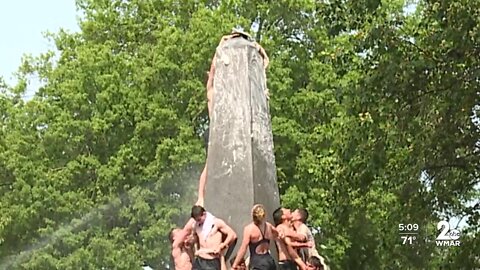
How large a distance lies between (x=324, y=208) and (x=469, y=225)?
16.8ft

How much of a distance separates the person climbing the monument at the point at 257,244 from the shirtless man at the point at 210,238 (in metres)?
0.18

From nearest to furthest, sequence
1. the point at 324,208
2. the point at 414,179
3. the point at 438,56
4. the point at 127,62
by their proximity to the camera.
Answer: the point at 438,56 → the point at 414,179 → the point at 324,208 → the point at 127,62

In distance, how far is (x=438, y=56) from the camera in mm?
14430

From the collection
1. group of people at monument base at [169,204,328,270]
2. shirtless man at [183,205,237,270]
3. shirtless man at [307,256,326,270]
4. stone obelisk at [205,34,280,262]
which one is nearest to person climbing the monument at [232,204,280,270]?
group of people at monument base at [169,204,328,270]

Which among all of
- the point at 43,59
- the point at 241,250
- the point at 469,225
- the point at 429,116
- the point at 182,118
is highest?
the point at 43,59

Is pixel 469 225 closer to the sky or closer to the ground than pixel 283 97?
closer to the ground

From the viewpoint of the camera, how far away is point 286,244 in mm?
10430

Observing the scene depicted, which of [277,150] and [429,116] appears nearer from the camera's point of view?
[429,116]

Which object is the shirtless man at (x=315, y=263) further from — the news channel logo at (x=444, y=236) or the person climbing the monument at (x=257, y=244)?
the news channel logo at (x=444, y=236)

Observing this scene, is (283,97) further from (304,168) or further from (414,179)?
(414,179)

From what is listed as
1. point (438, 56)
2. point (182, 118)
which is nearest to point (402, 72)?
point (438, 56)

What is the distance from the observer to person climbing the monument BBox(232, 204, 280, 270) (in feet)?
32.7

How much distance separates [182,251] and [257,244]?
40.3 inches

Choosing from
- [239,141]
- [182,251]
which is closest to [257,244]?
[182,251]
